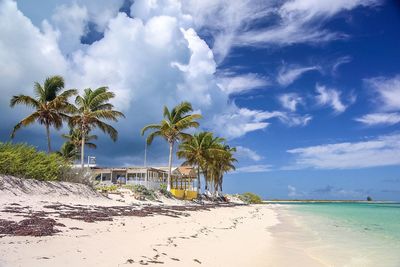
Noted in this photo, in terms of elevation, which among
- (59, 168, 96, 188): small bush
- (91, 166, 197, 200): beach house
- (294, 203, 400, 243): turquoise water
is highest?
(91, 166, 197, 200): beach house

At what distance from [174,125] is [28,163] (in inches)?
776

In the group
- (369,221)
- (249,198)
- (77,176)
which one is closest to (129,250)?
(77,176)

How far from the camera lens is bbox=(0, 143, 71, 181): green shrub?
52.2ft

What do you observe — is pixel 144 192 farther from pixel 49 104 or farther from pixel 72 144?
pixel 72 144

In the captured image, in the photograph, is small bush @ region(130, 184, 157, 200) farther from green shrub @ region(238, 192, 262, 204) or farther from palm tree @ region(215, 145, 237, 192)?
green shrub @ region(238, 192, 262, 204)

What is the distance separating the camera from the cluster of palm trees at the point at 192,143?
36500mm

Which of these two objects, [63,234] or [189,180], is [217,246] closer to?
[63,234]

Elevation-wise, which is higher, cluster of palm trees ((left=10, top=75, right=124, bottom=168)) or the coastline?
cluster of palm trees ((left=10, top=75, right=124, bottom=168))

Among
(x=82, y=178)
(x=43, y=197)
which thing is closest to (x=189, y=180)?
(x=82, y=178)

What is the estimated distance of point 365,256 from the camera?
959cm

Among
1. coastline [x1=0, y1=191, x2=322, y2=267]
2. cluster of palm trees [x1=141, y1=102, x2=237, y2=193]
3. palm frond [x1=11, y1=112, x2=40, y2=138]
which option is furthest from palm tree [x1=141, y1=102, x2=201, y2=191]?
coastline [x1=0, y1=191, x2=322, y2=267]

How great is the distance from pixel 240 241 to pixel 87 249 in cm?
548

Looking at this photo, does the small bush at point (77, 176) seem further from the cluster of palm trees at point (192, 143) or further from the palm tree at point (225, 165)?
the palm tree at point (225, 165)

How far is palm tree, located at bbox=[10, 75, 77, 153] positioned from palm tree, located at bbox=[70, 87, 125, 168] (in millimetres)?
1160
